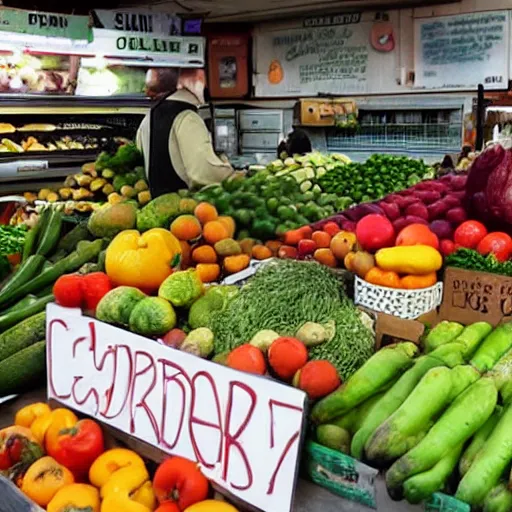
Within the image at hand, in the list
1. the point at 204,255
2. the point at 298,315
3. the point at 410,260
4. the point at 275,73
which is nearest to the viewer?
the point at 298,315

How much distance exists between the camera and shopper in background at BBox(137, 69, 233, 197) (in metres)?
3.96

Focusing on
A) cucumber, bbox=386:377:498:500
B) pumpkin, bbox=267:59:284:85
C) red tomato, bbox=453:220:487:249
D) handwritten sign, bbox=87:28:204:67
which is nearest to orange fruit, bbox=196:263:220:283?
red tomato, bbox=453:220:487:249

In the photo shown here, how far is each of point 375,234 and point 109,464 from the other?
3.32 feet

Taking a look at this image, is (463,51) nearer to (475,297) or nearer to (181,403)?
(475,297)

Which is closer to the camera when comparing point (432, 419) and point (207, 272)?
point (432, 419)

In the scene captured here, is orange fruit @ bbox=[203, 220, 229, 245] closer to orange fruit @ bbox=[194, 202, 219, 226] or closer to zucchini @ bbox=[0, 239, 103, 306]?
orange fruit @ bbox=[194, 202, 219, 226]

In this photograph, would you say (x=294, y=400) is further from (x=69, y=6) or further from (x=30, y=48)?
(x=69, y=6)

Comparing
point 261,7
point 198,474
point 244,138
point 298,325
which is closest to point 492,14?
point 261,7

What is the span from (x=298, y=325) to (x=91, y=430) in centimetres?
61

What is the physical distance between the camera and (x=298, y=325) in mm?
1795

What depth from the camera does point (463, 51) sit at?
24.0 feet

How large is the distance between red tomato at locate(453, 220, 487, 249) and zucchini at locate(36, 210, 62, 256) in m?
1.69

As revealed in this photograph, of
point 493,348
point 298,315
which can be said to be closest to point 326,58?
point 298,315

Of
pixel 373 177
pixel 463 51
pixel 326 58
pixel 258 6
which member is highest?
→ pixel 258 6
